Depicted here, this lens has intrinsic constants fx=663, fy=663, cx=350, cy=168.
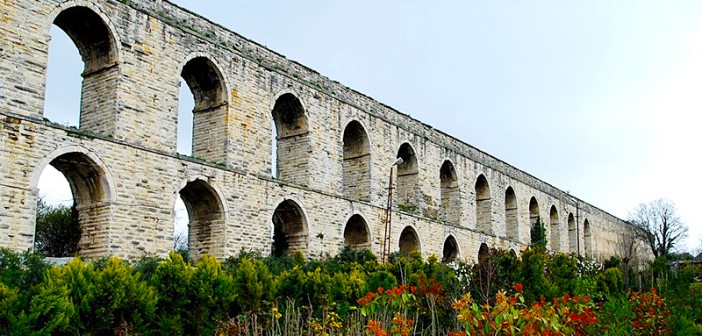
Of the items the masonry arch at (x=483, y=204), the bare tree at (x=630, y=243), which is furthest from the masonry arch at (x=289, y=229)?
the bare tree at (x=630, y=243)

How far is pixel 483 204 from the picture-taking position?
101 feet

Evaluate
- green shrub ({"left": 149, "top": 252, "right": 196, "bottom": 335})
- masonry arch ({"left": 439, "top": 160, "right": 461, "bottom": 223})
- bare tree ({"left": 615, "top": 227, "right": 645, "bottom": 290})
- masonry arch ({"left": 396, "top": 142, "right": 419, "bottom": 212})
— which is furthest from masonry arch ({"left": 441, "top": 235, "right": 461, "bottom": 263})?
bare tree ({"left": 615, "top": 227, "right": 645, "bottom": 290})

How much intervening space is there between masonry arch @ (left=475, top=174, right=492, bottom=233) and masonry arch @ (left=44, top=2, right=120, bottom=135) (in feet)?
64.3

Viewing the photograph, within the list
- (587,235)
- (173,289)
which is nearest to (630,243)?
(587,235)

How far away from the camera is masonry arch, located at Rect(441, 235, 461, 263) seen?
26516 mm

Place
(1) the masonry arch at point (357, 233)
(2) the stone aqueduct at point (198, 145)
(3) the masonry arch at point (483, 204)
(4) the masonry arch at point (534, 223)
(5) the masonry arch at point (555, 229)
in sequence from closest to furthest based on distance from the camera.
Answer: (2) the stone aqueduct at point (198, 145) → (1) the masonry arch at point (357, 233) → (3) the masonry arch at point (483, 204) → (4) the masonry arch at point (534, 223) → (5) the masonry arch at point (555, 229)

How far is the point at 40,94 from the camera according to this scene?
12.4 m

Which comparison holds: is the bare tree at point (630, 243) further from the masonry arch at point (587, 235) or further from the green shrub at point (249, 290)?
the green shrub at point (249, 290)

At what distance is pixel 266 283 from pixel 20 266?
3.53 meters

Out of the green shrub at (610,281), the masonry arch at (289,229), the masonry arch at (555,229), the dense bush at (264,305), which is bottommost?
the dense bush at (264,305)

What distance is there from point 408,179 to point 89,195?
13.7 metres

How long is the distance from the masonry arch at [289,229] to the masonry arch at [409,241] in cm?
565

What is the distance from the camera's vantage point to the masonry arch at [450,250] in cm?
2652

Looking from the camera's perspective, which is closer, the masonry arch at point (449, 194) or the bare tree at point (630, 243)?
the masonry arch at point (449, 194)
